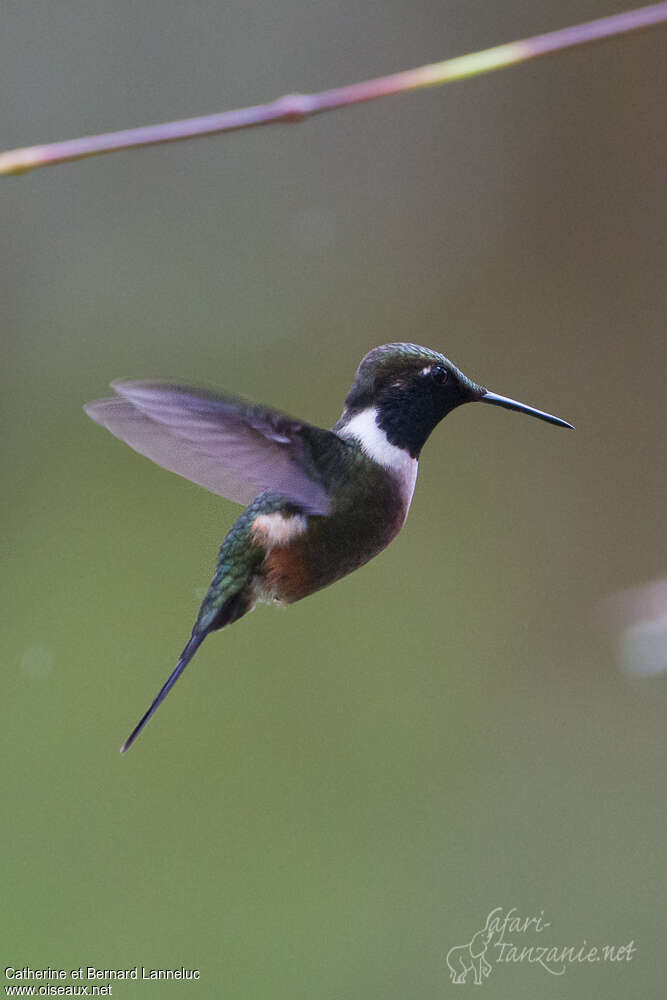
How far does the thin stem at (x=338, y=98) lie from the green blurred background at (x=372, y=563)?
1394 mm

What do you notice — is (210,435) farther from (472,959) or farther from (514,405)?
(472,959)

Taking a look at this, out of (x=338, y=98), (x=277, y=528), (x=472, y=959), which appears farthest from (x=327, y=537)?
(x=472, y=959)

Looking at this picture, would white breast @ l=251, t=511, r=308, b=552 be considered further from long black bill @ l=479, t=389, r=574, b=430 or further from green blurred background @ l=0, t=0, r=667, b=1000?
green blurred background @ l=0, t=0, r=667, b=1000

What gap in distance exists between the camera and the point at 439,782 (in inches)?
84.8

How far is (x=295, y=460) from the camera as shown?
2.18 feet

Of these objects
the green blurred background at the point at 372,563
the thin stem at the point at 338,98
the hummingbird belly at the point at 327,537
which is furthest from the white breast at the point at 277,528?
the green blurred background at the point at 372,563

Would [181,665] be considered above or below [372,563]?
below

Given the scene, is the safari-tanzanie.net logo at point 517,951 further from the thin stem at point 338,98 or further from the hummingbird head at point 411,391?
the thin stem at point 338,98

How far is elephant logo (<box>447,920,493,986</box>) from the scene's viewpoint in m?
1.88

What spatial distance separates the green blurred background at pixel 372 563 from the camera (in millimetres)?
1986

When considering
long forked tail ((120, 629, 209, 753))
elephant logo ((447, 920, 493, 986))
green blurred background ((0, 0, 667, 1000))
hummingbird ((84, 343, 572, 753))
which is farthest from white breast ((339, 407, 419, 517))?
elephant logo ((447, 920, 493, 986))

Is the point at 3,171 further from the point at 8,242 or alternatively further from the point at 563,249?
the point at 8,242

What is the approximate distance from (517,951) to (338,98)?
1777 mm

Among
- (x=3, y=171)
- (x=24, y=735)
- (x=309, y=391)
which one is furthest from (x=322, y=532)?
(x=24, y=735)
